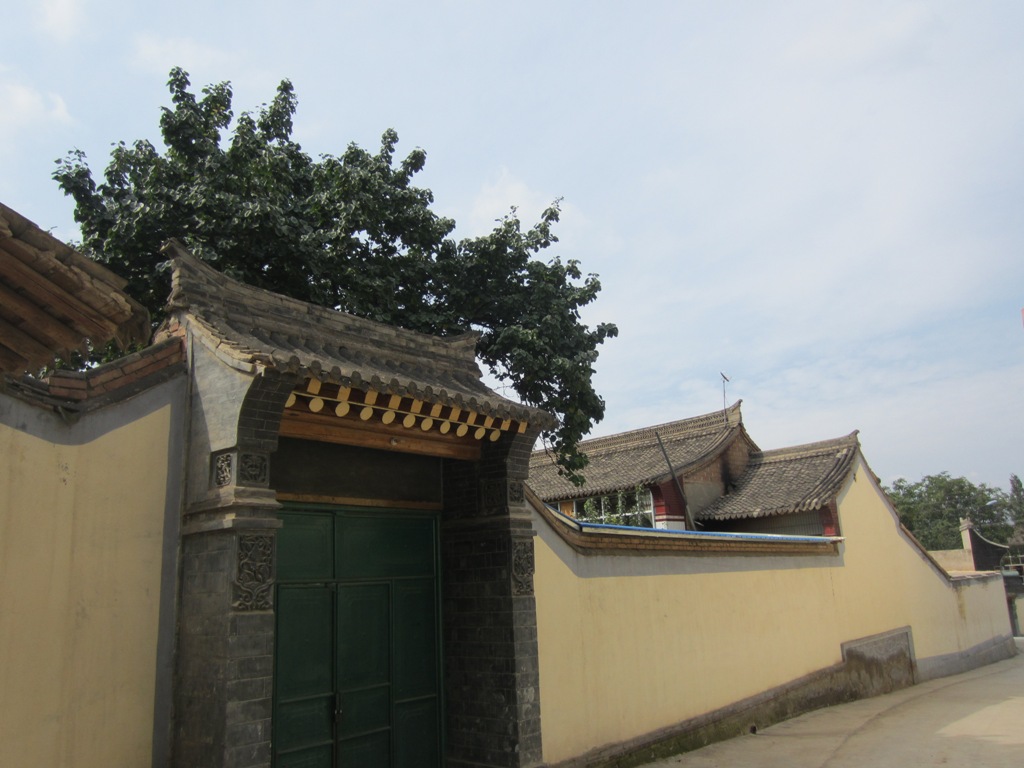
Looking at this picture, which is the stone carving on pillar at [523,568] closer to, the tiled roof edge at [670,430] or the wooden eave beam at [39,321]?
the wooden eave beam at [39,321]

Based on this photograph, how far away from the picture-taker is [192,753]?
14.5 feet

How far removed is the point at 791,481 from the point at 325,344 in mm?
13587

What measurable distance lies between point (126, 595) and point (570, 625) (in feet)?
13.1

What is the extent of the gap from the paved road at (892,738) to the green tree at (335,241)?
15.1ft

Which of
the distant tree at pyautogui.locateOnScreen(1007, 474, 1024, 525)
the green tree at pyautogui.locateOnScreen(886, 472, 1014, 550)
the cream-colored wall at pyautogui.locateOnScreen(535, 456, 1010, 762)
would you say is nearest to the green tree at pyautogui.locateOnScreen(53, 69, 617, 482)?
the cream-colored wall at pyautogui.locateOnScreen(535, 456, 1010, 762)

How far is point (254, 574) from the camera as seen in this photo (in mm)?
4598

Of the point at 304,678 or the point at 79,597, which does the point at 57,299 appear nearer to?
the point at 79,597

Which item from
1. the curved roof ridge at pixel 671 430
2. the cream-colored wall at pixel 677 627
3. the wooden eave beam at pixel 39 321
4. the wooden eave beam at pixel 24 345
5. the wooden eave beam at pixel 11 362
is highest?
the curved roof ridge at pixel 671 430

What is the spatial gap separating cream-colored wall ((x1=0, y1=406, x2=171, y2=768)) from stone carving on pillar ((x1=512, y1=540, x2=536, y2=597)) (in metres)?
2.68

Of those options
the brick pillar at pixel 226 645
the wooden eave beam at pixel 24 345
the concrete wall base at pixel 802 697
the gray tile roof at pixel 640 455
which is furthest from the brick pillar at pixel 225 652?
the gray tile roof at pixel 640 455

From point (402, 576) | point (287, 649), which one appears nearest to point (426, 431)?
point (402, 576)

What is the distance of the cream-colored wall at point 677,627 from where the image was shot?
7.11 metres

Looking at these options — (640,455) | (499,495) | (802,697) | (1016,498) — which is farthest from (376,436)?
(1016,498)

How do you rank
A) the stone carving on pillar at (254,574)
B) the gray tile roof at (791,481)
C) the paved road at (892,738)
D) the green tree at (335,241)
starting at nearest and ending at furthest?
1. the stone carving on pillar at (254,574)
2. the paved road at (892,738)
3. the green tree at (335,241)
4. the gray tile roof at (791,481)
